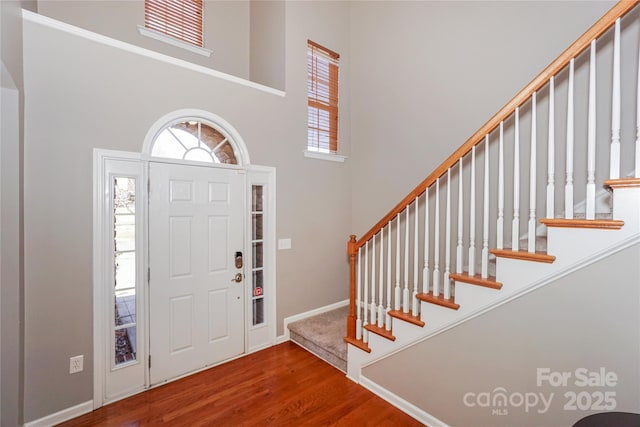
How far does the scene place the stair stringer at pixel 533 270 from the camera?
4.37 ft

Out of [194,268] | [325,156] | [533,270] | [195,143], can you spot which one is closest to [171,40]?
[195,143]

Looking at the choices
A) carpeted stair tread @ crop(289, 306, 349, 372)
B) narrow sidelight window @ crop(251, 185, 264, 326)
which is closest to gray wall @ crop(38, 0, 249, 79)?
narrow sidelight window @ crop(251, 185, 264, 326)

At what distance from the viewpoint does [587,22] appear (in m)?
2.30

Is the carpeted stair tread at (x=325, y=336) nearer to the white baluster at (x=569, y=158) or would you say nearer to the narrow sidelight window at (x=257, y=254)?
the narrow sidelight window at (x=257, y=254)

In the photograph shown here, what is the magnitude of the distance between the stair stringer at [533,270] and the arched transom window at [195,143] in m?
2.36

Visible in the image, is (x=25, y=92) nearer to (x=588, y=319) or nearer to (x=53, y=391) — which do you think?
(x=53, y=391)

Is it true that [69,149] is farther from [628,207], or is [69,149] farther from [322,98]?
[628,207]

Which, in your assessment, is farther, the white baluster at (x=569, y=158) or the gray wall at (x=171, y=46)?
the gray wall at (x=171, y=46)

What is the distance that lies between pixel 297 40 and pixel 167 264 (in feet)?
10.1

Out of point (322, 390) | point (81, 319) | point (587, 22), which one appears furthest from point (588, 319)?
point (81, 319)

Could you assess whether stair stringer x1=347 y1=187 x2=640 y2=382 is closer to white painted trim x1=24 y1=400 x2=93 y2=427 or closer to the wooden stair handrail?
the wooden stair handrail

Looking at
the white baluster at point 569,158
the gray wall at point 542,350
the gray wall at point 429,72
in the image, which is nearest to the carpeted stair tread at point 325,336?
the gray wall at point 542,350

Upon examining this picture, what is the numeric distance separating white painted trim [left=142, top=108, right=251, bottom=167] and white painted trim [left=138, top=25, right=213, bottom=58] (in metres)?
1.19

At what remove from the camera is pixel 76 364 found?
7.08 ft
